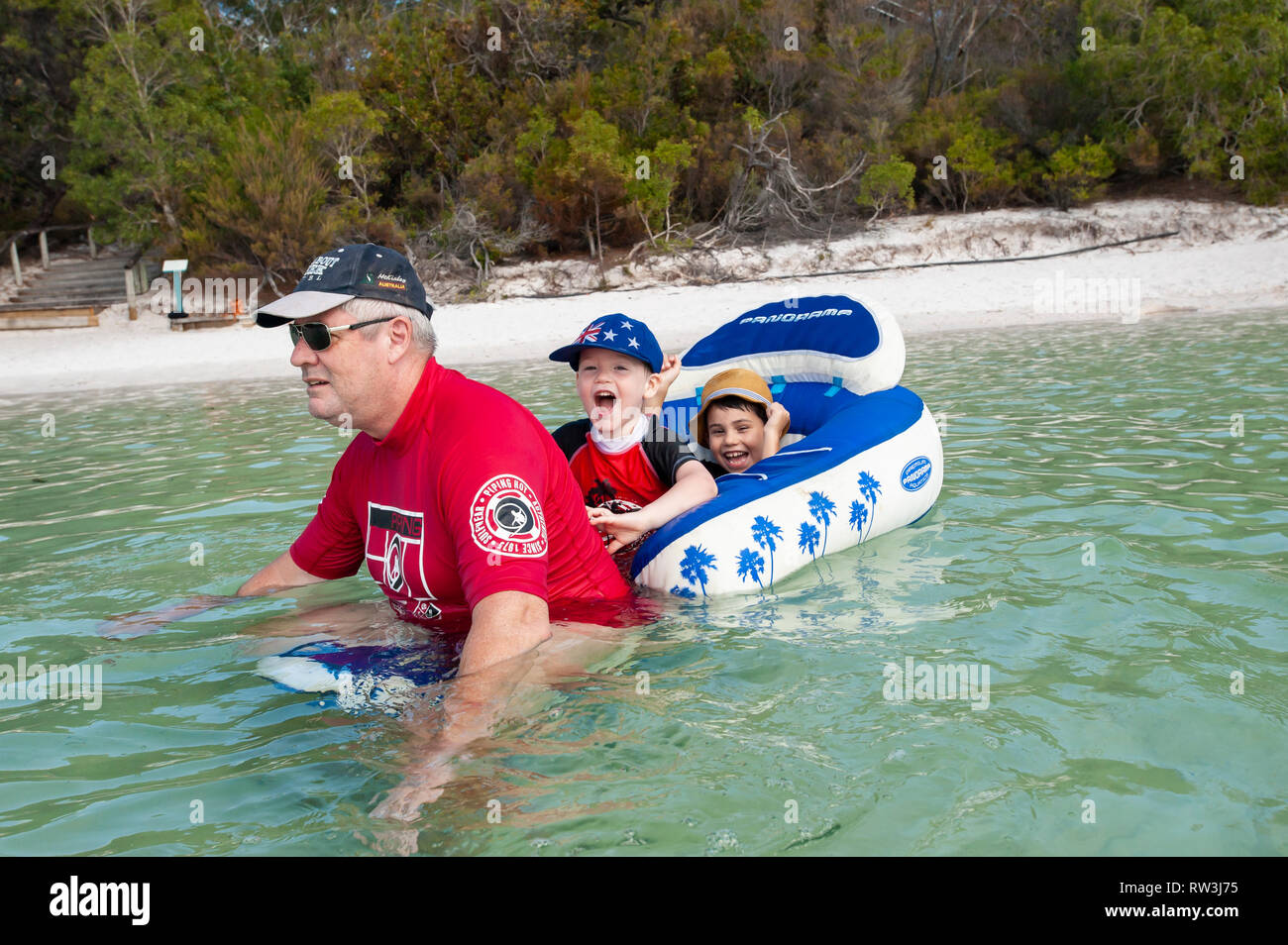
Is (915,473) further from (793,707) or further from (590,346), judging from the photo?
(793,707)

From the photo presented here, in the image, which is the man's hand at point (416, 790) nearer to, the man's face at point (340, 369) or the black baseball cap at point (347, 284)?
the man's face at point (340, 369)

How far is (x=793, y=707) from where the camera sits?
9.25 feet

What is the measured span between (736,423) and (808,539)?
694 mm

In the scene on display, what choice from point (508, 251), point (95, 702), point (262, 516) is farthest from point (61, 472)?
point (508, 251)

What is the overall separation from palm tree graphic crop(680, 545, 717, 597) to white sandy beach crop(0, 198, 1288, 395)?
28.4 ft

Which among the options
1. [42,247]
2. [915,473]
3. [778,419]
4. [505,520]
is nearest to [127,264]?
[42,247]

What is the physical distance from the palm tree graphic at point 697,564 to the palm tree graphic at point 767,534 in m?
0.21

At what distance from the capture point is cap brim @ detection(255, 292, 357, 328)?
2.50m

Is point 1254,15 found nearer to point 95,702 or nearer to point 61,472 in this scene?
point 61,472

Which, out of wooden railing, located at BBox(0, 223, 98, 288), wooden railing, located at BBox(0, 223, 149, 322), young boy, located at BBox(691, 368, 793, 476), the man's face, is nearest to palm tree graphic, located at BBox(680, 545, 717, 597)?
young boy, located at BBox(691, 368, 793, 476)

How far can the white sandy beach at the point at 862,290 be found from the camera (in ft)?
43.7

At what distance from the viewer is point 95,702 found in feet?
10.1

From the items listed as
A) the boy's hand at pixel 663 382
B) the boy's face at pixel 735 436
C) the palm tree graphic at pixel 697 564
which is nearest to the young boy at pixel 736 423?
the boy's face at pixel 735 436
